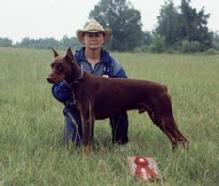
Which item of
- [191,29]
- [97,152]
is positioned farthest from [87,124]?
[191,29]

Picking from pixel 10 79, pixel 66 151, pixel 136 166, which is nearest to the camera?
pixel 136 166

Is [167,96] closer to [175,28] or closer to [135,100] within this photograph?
[135,100]

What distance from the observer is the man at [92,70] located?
6.48m

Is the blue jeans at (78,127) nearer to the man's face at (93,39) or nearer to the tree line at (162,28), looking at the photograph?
the man's face at (93,39)

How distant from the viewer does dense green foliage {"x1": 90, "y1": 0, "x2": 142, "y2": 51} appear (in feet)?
200

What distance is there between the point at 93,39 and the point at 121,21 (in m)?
57.8

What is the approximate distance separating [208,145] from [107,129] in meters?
1.94

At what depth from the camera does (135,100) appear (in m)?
6.12

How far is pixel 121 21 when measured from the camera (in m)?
63.8

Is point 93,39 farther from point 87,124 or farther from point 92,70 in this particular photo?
point 87,124

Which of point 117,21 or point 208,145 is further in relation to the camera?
point 117,21

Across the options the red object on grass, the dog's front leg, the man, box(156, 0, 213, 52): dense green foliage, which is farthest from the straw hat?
box(156, 0, 213, 52): dense green foliage

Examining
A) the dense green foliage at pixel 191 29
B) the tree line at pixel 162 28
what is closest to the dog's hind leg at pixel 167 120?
the tree line at pixel 162 28

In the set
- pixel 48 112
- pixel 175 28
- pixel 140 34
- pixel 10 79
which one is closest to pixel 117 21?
pixel 140 34
